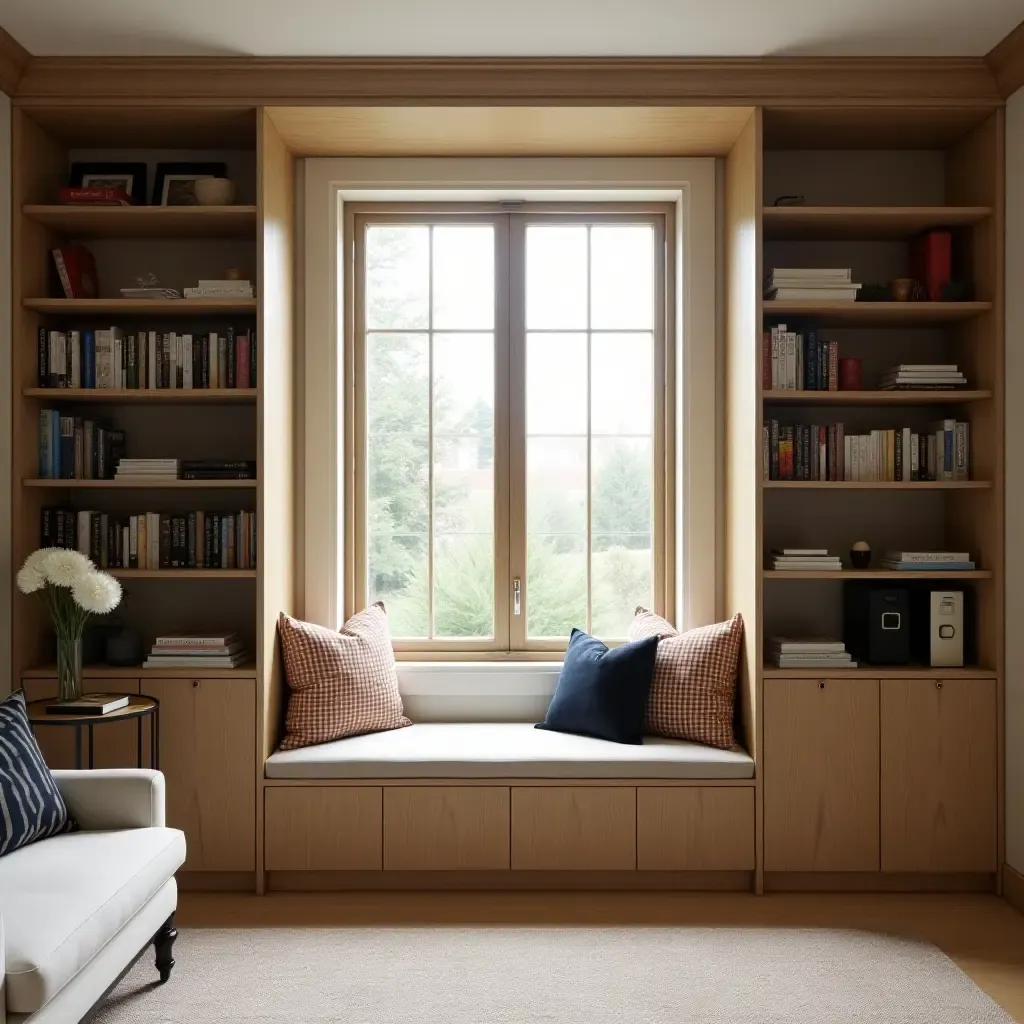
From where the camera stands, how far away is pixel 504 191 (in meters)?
3.92

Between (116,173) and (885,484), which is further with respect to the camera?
(116,173)

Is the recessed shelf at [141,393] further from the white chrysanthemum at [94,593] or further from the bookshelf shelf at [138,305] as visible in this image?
the white chrysanthemum at [94,593]

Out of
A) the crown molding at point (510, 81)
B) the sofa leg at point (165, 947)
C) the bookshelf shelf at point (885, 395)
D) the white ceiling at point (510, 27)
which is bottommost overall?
the sofa leg at point (165, 947)

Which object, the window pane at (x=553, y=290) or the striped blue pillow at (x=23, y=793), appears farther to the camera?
the window pane at (x=553, y=290)

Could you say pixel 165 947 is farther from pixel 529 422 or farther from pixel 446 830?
pixel 529 422

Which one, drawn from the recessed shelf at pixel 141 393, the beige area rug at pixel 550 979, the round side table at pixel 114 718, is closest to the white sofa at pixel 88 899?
the beige area rug at pixel 550 979

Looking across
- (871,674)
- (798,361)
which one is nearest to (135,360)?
(798,361)

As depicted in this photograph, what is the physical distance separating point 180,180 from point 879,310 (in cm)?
261

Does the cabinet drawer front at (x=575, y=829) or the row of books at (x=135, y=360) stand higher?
the row of books at (x=135, y=360)

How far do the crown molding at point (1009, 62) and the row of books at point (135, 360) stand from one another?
2.70 metres

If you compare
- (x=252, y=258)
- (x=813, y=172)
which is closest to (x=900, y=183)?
(x=813, y=172)

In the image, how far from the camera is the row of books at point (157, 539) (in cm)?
358

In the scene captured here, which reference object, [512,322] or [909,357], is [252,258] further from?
[909,357]

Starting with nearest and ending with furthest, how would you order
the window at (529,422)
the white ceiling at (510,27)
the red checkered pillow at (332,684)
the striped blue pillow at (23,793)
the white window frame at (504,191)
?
the striped blue pillow at (23,793)
the white ceiling at (510,27)
the red checkered pillow at (332,684)
the white window frame at (504,191)
the window at (529,422)
